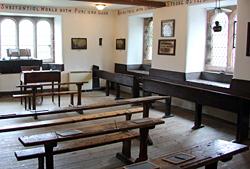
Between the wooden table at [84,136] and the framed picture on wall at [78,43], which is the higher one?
the framed picture on wall at [78,43]

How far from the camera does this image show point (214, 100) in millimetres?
5062

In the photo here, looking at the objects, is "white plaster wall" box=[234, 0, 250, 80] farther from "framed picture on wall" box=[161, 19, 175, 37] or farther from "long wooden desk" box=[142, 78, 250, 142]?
"framed picture on wall" box=[161, 19, 175, 37]

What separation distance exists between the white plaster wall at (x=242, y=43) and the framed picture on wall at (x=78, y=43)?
5.50 meters

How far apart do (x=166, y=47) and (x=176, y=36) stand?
45 centimetres

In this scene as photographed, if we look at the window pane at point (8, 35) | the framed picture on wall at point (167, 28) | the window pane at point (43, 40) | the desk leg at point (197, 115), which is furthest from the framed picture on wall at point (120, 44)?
the desk leg at point (197, 115)

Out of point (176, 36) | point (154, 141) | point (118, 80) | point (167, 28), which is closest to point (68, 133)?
point (154, 141)

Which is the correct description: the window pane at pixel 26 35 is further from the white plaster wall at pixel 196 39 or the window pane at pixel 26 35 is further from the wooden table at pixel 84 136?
the wooden table at pixel 84 136

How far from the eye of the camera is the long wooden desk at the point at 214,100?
466 centimetres

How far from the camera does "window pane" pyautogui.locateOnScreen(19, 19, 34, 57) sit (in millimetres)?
9328

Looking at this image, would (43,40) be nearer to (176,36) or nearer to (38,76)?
(38,76)

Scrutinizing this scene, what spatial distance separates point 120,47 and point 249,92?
5353mm

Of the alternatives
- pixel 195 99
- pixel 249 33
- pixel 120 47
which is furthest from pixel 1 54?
pixel 249 33

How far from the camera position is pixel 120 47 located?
9.80 metres

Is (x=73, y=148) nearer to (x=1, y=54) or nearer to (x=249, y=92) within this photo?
(x=249, y=92)
